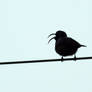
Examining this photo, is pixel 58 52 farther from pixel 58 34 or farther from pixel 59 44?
pixel 58 34

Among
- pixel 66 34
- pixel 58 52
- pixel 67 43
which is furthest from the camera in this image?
pixel 66 34

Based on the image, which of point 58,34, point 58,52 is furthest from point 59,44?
point 58,34

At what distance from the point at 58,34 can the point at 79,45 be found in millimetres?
2092

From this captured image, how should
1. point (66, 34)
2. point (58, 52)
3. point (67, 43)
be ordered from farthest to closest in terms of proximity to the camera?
point (66, 34), point (58, 52), point (67, 43)

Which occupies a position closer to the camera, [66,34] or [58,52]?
[58,52]

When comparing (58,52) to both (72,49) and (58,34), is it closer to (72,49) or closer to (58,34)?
(72,49)

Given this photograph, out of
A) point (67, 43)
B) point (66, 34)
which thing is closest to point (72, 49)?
point (67, 43)

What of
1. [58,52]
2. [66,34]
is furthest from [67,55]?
[66,34]

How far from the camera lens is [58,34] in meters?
10.7

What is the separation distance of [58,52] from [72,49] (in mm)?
624

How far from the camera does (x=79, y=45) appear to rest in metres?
8.72

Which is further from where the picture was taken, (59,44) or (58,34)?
(58,34)

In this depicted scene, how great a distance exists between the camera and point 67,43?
339 inches

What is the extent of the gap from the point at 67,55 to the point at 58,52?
27 centimetres
